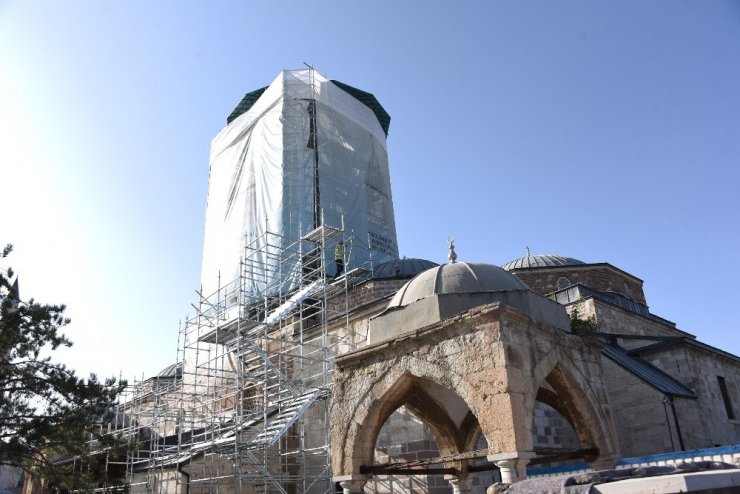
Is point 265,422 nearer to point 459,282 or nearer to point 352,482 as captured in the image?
point 352,482

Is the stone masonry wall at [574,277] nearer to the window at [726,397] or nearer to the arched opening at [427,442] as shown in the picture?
the window at [726,397]

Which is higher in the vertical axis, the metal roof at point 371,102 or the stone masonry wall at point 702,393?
the metal roof at point 371,102

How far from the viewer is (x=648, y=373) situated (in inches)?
414

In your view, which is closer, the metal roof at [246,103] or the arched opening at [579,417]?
the arched opening at [579,417]

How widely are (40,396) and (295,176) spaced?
1065 cm

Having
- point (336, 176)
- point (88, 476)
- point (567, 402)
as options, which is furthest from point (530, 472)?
point (336, 176)

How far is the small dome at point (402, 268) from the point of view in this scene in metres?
15.9

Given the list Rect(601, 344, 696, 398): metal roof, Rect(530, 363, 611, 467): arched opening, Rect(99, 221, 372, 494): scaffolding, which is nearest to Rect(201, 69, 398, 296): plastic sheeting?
Rect(99, 221, 372, 494): scaffolding

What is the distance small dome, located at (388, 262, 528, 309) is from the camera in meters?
5.87

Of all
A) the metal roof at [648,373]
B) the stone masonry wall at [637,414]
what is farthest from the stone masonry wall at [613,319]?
the stone masonry wall at [637,414]

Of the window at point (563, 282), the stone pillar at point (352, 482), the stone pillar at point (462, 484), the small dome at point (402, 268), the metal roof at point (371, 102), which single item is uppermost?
the metal roof at point (371, 102)

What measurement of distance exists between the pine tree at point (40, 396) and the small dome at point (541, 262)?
1170 cm

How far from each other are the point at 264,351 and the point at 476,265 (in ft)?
20.7

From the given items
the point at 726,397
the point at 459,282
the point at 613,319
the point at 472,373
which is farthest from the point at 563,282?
the point at 472,373
